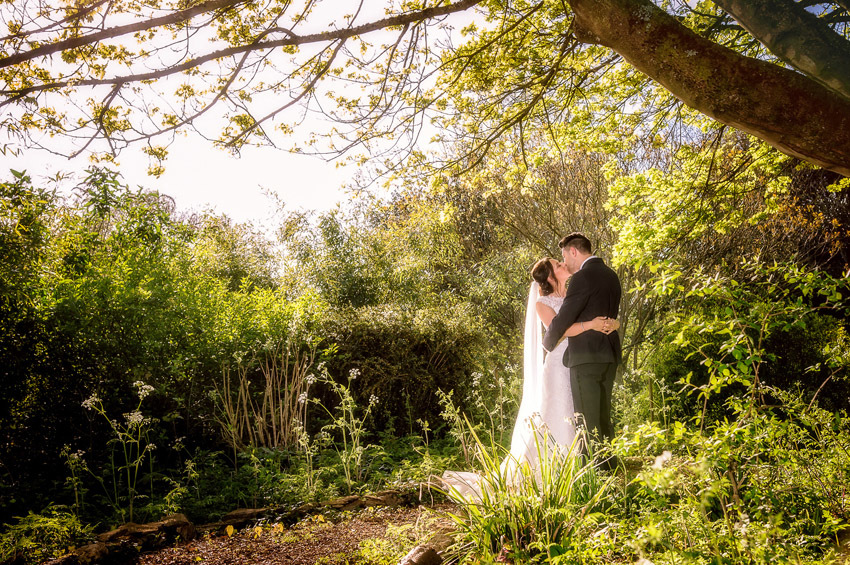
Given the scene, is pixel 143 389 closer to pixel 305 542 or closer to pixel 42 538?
pixel 42 538

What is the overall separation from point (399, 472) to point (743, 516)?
12.1ft

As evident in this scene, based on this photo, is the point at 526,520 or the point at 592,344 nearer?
the point at 526,520

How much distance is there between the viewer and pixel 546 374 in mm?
4828

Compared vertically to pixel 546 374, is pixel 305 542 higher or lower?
lower

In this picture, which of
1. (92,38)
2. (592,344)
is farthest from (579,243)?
(92,38)

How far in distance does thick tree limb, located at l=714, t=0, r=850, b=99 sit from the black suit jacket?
206cm

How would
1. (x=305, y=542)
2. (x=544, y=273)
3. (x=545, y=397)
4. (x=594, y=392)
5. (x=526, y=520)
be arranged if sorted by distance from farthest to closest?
(x=544, y=273)
(x=545, y=397)
(x=594, y=392)
(x=305, y=542)
(x=526, y=520)

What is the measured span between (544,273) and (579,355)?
1.02 metres

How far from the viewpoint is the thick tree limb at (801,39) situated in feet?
7.67

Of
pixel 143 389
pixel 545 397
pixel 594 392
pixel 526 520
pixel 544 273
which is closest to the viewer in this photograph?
pixel 526 520

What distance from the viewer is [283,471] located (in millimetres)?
5379

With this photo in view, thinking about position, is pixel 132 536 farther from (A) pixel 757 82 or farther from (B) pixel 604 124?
(B) pixel 604 124

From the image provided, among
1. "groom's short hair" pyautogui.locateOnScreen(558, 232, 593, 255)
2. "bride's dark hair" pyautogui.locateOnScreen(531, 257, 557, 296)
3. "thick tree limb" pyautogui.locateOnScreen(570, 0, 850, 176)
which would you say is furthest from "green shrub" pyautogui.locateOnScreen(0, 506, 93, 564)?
"thick tree limb" pyautogui.locateOnScreen(570, 0, 850, 176)

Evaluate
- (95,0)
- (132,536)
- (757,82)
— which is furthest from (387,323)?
(757,82)
